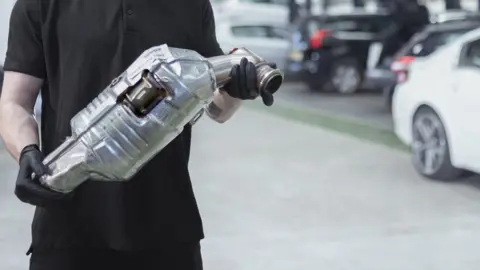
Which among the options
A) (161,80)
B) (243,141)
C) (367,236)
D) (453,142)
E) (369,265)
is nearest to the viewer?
(161,80)

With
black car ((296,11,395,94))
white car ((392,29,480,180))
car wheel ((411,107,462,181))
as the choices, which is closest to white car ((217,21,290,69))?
black car ((296,11,395,94))

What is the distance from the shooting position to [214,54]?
1.77 m

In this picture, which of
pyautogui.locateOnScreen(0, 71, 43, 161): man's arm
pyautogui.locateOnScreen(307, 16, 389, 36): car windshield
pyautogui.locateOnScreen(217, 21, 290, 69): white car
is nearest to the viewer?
pyautogui.locateOnScreen(0, 71, 43, 161): man's arm

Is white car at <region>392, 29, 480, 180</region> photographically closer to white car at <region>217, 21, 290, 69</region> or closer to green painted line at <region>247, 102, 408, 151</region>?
green painted line at <region>247, 102, 408, 151</region>

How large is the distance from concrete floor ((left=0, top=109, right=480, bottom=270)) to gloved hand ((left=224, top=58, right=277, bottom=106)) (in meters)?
2.78

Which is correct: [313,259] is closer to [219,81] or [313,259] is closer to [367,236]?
[367,236]

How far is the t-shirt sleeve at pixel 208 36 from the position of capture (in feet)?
5.77

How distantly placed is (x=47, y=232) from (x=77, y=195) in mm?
109

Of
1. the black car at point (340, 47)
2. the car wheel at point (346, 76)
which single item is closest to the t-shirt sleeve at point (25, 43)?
the black car at point (340, 47)

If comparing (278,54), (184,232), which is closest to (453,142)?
(184,232)

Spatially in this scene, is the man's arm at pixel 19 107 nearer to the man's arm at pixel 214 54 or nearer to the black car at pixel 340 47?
the man's arm at pixel 214 54

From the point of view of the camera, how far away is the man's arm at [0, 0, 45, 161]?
168 centimetres

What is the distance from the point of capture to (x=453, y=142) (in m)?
5.91

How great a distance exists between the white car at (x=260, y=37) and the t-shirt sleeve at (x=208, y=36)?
446 inches
